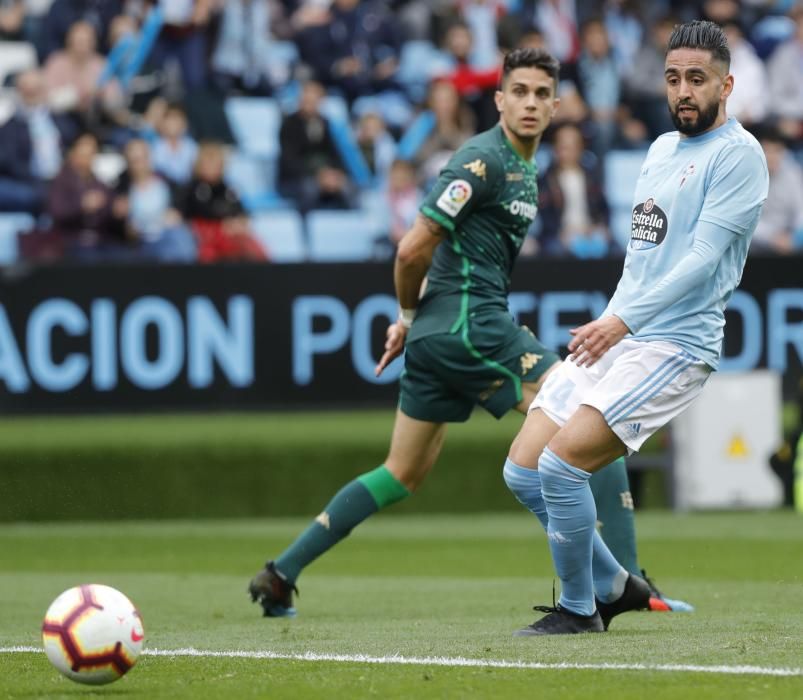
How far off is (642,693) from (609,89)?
1500 centimetres

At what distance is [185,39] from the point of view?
61.1 ft

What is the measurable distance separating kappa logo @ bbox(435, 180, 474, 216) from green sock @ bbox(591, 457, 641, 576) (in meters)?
1.34

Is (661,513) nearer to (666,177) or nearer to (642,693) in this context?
(666,177)

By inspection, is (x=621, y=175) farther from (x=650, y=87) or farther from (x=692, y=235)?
(x=692, y=235)

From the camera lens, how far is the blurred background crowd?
16.3 metres

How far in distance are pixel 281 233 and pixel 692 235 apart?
10.6m

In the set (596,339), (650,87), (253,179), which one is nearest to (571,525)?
(596,339)

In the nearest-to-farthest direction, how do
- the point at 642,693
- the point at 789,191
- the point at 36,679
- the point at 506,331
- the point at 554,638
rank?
the point at 642,693, the point at 36,679, the point at 554,638, the point at 506,331, the point at 789,191

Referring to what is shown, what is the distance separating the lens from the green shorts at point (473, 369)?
Result: 832 centimetres

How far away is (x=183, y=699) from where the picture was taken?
17.5 feet

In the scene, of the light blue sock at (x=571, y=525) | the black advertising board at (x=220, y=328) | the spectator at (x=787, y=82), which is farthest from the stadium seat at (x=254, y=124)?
the light blue sock at (x=571, y=525)

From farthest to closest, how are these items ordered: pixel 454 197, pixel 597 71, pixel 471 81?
pixel 597 71 < pixel 471 81 < pixel 454 197

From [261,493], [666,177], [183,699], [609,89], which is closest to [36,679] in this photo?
[183,699]

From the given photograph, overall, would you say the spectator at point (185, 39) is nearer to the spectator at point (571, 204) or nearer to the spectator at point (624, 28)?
the spectator at point (571, 204)
